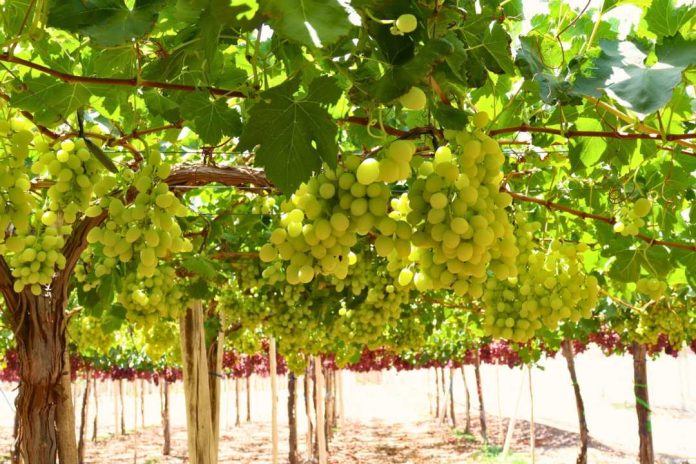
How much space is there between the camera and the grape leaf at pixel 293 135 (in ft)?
3.67

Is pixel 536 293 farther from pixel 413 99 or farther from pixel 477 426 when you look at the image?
pixel 477 426

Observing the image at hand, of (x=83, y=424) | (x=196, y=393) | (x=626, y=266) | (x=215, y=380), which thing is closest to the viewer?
(x=626, y=266)

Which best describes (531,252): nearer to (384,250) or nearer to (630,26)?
(630,26)

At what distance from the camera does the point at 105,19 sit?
1.12 m

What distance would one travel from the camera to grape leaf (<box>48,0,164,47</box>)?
1.08 metres

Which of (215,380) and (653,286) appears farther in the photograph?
(215,380)

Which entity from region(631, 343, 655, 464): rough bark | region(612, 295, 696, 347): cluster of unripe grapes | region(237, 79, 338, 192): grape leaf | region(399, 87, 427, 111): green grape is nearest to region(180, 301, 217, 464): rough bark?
region(237, 79, 338, 192): grape leaf

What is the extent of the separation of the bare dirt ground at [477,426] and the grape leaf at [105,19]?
28.1 ft

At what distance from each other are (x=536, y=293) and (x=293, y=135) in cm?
140

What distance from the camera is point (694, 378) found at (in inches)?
1062

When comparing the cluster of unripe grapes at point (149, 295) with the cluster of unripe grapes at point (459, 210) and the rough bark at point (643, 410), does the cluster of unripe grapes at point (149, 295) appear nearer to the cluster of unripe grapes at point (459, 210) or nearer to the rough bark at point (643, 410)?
the cluster of unripe grapes at point (459, 210)

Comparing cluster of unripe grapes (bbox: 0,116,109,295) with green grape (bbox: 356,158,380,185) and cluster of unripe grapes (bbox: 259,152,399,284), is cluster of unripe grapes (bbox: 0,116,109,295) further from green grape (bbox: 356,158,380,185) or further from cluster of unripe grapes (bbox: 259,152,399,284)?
green grape (bbox: 356,158,380,185)

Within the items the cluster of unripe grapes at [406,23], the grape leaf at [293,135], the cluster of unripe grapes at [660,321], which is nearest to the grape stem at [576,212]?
the grape leaf at [293,135]

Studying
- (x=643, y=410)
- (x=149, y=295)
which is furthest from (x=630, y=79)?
(x=643, y=410)
